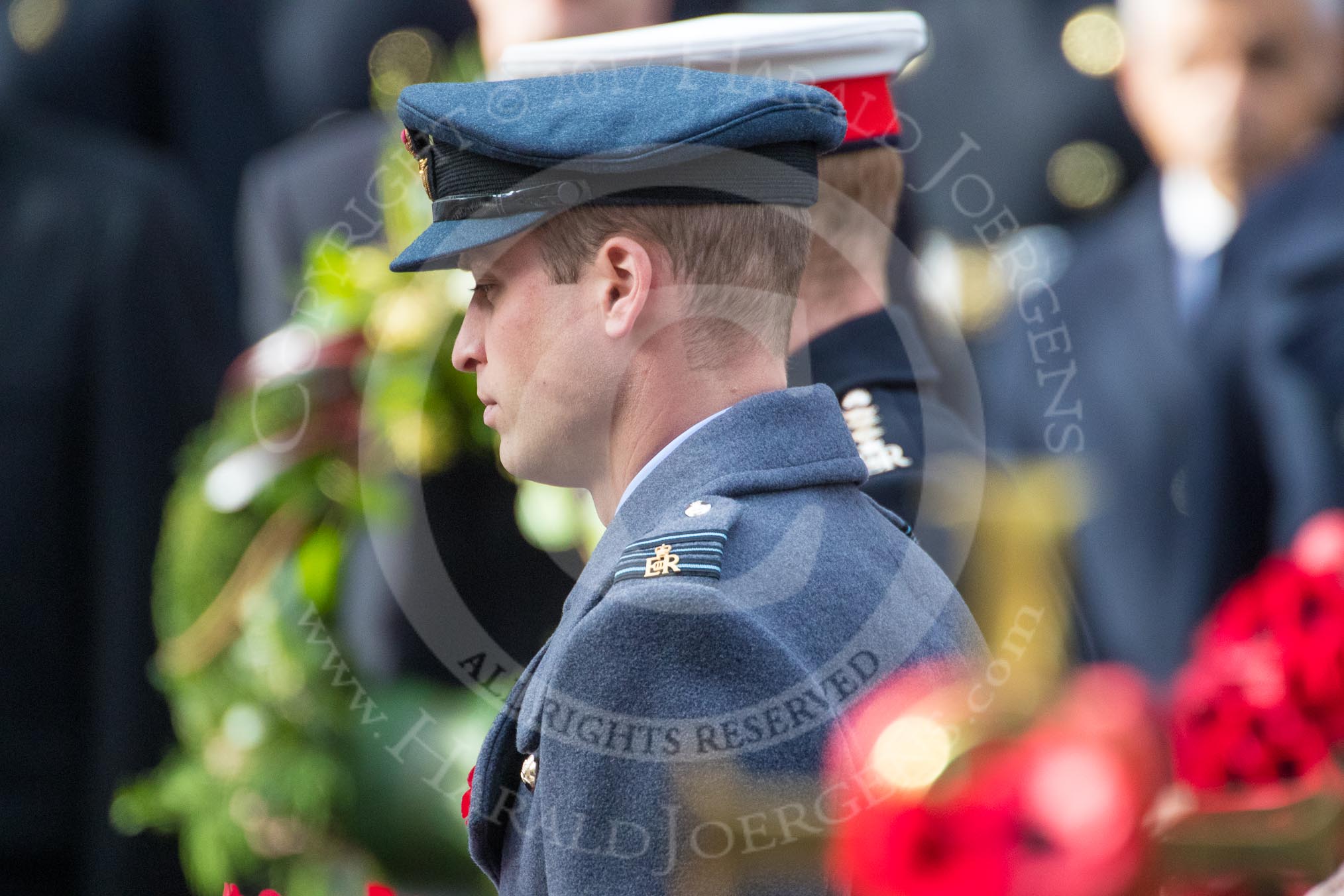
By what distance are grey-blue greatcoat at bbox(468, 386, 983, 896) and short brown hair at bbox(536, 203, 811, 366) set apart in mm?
53

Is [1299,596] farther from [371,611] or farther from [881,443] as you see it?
[371,611]

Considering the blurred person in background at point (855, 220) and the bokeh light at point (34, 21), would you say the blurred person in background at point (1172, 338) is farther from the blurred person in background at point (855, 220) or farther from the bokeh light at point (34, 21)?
the bokeh light at point (34, 21)

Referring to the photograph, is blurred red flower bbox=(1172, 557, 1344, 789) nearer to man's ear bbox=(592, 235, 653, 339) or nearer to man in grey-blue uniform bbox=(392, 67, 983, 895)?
man in grey-blue uniform bbox=(392, 67, 983, 895)

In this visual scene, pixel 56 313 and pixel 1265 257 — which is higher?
pixel 56 313

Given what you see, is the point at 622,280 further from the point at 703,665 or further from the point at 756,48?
the point at 756,48

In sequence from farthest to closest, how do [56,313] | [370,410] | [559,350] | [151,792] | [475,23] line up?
1. [475,23]
2. [56,313]
3. [151,792]
4. [370,410]
5. [559,350]

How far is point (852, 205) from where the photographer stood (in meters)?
1.50

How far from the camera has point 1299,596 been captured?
1484mm

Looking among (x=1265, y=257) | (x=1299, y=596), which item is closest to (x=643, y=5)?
(x=1299, y=596)

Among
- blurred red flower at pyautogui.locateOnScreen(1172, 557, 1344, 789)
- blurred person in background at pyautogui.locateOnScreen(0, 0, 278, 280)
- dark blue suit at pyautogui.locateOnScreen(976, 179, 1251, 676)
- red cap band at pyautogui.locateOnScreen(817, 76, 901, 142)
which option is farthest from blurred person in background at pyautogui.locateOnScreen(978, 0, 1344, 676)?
blurred person in background at pyautogui.locateOnScreen(0, 0, 278, 280)

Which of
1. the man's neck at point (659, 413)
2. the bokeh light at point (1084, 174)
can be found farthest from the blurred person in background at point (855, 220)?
the bokeh light at point (1084, 174)

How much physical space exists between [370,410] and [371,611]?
26 cm

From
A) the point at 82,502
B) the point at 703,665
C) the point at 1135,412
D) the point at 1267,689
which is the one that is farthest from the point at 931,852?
the point at 1135,412

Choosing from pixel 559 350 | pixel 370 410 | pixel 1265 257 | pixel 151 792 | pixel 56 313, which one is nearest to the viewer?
pixel 559 350
